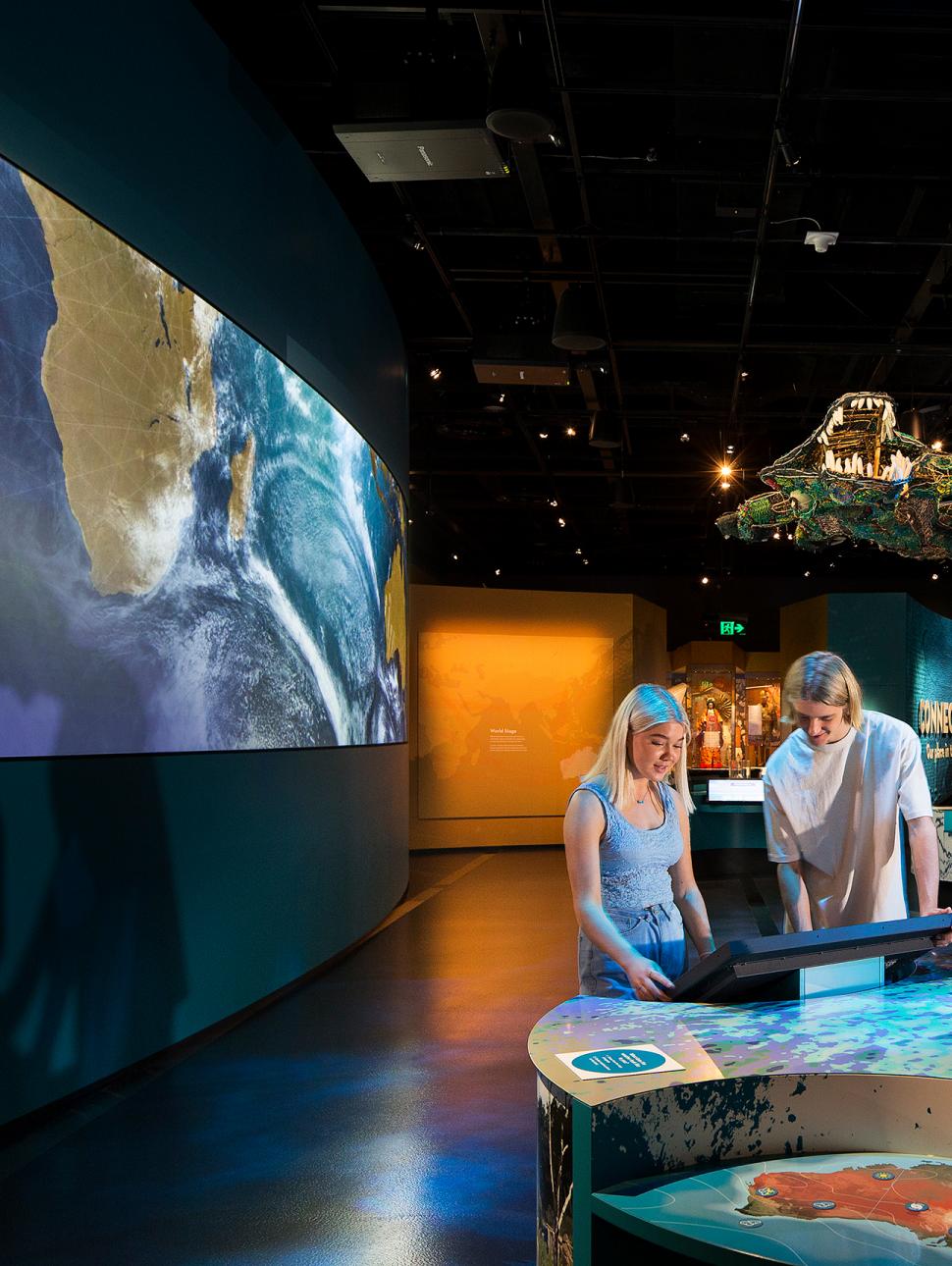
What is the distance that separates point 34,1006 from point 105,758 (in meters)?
0.96

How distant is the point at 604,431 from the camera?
15789 mm

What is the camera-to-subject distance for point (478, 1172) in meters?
3.66

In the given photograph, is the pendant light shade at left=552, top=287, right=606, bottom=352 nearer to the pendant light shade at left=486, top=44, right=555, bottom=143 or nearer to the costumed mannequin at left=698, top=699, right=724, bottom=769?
the pendant light shade at left=486, top=44, right=555, bottom=143

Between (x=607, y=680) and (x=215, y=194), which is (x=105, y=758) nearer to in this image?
(x=215, y=194)

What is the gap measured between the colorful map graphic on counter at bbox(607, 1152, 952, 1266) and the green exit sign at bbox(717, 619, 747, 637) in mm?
21876

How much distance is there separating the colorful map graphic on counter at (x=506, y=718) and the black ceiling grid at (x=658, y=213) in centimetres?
294

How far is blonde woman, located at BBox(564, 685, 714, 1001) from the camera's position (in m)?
2.78

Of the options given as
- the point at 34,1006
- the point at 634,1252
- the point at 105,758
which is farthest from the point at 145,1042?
the point at 634,1252

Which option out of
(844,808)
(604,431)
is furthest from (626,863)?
(604,431)

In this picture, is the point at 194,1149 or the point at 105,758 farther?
the point at 105,758

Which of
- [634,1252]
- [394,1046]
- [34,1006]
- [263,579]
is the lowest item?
[394,1046]

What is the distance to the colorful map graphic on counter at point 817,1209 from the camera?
146cm

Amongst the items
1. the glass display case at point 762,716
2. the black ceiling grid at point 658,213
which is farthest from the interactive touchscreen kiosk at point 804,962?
the glass display case at point 762,716

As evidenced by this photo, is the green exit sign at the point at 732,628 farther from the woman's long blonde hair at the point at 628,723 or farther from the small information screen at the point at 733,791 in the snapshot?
the woman's long blonde hair at the point at 628,723
